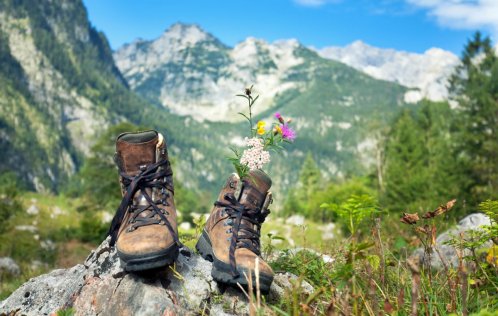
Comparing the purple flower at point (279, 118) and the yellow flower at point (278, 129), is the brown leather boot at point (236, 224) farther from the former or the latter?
the purple flower at point (279, 118)

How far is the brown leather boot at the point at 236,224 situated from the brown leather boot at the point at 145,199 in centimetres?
37

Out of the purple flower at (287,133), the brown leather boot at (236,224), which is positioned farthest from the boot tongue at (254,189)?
the purple flower at (287,133)

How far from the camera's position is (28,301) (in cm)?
418

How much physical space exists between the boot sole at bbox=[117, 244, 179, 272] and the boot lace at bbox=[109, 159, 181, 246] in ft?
0.85

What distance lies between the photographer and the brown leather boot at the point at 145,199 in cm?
352

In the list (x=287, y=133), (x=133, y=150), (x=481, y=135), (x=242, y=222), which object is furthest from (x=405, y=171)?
(x=133, y=150)

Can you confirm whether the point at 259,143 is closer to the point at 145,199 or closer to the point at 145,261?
the point at 145,199

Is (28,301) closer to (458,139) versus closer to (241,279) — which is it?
(241,279)

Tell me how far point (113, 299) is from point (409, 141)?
41576 millimetres

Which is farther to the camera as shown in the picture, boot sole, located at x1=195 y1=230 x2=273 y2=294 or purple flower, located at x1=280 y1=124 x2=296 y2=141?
purple flower, located at x1=280 y1=124 x2=296 y2=141

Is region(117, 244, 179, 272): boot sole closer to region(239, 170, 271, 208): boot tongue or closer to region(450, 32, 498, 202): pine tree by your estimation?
region(239, 170, 271, 208): boot tongue

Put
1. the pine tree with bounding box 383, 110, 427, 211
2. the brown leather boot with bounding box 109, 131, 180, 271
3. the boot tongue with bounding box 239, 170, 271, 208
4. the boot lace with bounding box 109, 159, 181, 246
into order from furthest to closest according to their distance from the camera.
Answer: the pine tree with bounding box 383, 110, 427, 211 < the boot tongue with bounding box 239, 170, 271, 208 < the boot lace with bounding box 109, 159, 181, 246 < the brown leather boot with bounding box 109, 131, 180, 271

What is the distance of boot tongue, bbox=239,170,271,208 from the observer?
3.96 m

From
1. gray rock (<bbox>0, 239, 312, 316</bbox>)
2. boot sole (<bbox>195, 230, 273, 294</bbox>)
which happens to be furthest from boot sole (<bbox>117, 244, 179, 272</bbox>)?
boot sole (<bbox>195, 230, 273, 294</bbox>)
